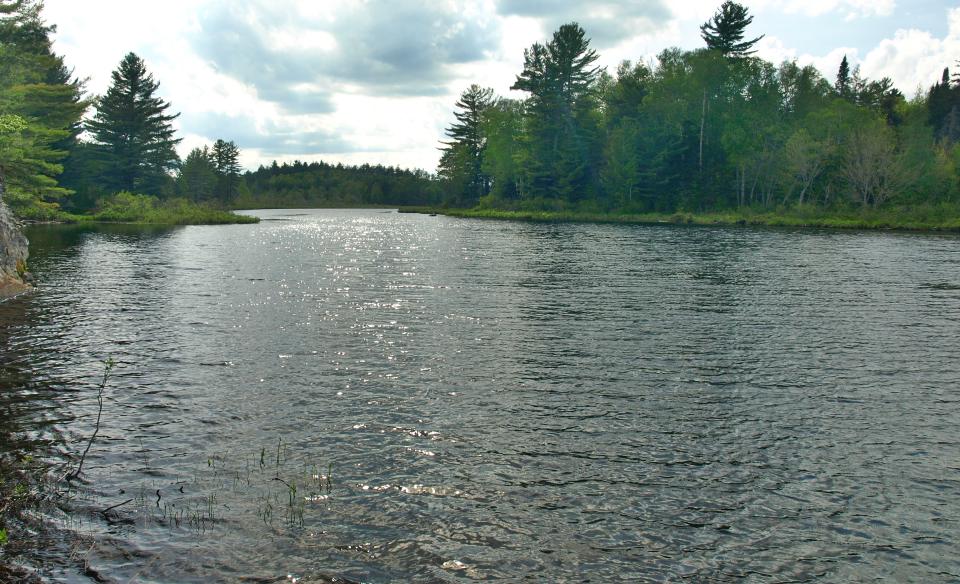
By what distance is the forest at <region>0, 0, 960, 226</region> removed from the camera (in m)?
Result: 89.5

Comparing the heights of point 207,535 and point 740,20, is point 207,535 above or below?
below

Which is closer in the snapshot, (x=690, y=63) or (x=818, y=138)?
(x=818, y=138)

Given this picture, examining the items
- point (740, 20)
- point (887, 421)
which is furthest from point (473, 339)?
point (740, 20)

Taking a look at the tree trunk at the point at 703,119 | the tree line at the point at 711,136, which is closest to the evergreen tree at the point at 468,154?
the tree line at the point at 711,136

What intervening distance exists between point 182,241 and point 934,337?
206 ft

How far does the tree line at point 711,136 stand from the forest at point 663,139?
265 mm

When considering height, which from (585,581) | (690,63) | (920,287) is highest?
(690,63)

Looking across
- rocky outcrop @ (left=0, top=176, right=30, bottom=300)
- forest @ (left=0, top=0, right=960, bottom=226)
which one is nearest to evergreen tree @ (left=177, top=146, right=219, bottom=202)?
forest @ (left=0, top=0, right=960, bottom=226)

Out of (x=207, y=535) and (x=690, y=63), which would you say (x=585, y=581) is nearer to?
(x=207, y=535)

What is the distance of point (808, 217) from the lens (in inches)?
3556

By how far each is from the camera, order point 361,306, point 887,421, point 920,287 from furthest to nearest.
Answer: point 920,287
point 361,306
point 887,421

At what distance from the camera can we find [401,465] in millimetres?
11289

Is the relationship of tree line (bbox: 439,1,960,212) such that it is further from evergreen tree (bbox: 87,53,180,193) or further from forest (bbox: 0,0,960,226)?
evergreen tree (bbox: 87,53,180,193)

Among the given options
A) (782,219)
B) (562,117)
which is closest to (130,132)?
(562,117)
